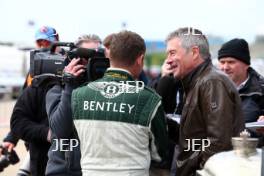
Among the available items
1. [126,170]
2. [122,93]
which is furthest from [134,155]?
[122,93]

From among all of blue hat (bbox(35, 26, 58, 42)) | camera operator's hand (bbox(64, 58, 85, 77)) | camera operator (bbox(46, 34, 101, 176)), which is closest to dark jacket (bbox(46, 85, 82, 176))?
camera operator (bbox(46, 34, 101, 176))

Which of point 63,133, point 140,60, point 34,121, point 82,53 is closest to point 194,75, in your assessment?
point 140,60

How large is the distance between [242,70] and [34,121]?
5.81ft

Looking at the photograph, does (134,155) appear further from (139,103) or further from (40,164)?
(40,164)

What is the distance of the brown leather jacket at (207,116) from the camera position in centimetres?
360

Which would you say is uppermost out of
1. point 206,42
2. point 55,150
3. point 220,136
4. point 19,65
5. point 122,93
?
point 206,42

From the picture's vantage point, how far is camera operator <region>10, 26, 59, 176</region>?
4.82m

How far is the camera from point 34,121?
4973 mm

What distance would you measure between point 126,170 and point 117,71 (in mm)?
564

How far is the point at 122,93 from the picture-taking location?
350 centimetres

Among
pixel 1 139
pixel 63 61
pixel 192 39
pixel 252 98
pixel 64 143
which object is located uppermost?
pixel 192 39

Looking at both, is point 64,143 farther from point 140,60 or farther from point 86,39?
point 86,39

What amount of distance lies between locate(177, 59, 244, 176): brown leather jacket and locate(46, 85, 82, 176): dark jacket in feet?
2.19

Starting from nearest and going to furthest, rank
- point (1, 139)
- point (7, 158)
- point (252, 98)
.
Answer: point (252, 98)
point (7, 158)
point (1, 139)
